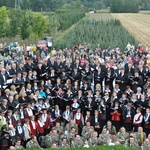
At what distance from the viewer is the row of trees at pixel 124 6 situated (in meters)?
114

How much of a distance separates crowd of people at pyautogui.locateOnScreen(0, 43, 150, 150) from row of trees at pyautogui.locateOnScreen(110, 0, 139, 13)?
315ft

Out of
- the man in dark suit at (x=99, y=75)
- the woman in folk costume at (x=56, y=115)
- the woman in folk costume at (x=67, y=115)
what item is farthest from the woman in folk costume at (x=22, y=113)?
the man in dark suit at (x=99, y=75)

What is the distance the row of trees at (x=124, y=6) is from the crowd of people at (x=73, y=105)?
3777 inches

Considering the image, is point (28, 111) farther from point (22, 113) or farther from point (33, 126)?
point (33, 126)

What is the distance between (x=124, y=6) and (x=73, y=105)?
101m

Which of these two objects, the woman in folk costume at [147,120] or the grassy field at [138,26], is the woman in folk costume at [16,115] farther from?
the grassy field at [138,26]

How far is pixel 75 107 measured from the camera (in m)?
15.9

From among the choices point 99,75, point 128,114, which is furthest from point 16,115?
point 99,75

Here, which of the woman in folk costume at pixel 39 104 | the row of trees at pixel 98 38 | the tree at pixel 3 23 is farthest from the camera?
the tree at pixel 3 23

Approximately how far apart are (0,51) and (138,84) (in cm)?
1403

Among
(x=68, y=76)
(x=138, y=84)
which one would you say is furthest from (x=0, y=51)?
(x=138, y=84)

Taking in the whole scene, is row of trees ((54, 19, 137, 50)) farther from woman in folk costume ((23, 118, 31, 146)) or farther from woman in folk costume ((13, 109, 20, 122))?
woman in folk costume ((23, 118, 31, 146))

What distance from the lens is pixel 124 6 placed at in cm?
11450

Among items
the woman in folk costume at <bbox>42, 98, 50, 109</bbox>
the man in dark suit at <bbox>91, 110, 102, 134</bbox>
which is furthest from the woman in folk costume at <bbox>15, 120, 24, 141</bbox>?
the man in dark suit at <bbox>91, 110, 102, 134</bbox>
